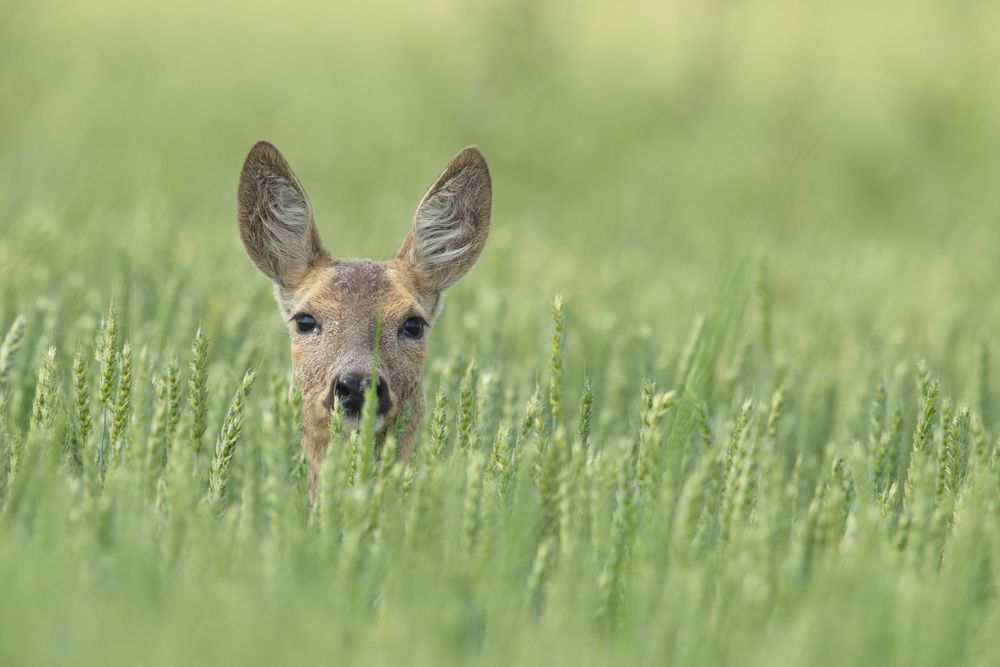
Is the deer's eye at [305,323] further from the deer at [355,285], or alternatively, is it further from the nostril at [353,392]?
the nostril at [353,392]

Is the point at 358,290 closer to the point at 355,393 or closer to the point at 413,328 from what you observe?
the point at 413,328

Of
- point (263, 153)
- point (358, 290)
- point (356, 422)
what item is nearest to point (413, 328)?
point (358, 290)

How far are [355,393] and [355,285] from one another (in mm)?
766

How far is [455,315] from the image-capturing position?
6.69m

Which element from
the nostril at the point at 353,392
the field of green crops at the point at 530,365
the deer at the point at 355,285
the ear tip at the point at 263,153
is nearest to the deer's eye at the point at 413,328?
the deer at the point at 355,285

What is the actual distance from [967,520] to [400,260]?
9.46ft

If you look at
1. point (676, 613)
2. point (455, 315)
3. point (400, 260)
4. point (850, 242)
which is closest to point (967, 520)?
point (676, 613)

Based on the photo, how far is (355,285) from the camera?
505 centimetres

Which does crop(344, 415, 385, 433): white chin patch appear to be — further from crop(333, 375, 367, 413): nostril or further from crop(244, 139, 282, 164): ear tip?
crop(244, 139, 282, 164): ear tip

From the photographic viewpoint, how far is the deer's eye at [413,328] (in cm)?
501

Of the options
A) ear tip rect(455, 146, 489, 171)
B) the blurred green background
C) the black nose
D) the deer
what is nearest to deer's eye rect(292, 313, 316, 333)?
the deer

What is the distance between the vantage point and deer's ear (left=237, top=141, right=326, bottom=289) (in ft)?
17.2

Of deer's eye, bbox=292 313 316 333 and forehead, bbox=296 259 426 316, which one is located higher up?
forehead, bbox=296 259 426 316

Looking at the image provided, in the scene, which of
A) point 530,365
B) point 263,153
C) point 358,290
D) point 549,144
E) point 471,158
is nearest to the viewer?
point 358,290
